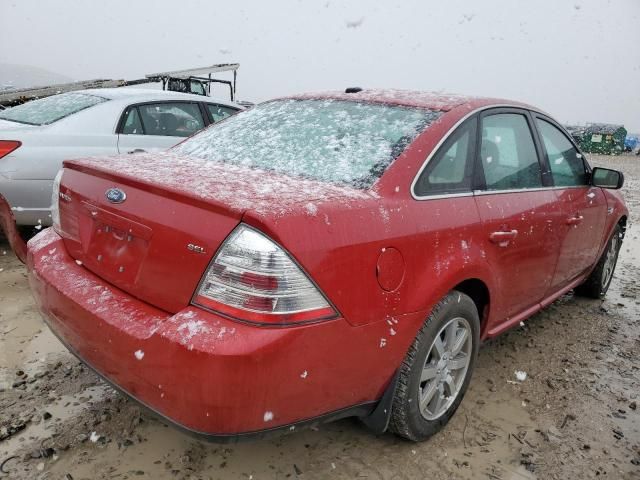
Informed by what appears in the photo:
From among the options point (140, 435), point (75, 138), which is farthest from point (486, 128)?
point (75, 138)

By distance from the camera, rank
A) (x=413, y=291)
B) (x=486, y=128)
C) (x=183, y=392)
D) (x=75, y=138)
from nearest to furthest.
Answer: (x=183, y=392), (x=413, y=291), (x=486, y=128), (x=75, y=138)

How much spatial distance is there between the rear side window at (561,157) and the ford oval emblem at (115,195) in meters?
2.40

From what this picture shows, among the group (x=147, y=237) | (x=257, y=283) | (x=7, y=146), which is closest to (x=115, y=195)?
(x=147, y=237)

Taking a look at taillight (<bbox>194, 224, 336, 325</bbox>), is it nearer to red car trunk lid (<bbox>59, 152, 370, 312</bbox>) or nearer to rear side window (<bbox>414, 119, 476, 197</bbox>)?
red car trunk lid (<bbox>59, 152, 370, 312</bbox>)

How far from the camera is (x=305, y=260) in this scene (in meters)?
1.62

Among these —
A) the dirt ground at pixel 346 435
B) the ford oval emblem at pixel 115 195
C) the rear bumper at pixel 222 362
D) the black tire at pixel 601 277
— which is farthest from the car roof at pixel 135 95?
the black tire at pixel 601 277

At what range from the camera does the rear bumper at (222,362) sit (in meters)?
1.55

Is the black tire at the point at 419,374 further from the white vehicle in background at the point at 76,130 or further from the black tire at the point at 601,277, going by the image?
the white vehicle in background at the point at 76,130

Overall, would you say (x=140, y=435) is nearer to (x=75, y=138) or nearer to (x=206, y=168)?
(x=206, y=168)

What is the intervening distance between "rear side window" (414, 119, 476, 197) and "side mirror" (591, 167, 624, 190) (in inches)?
56.5

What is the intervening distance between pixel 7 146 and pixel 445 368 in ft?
11.9

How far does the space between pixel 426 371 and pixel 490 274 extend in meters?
0.56

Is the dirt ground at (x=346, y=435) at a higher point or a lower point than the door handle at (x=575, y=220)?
lower

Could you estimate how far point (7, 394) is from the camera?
8.13ft
